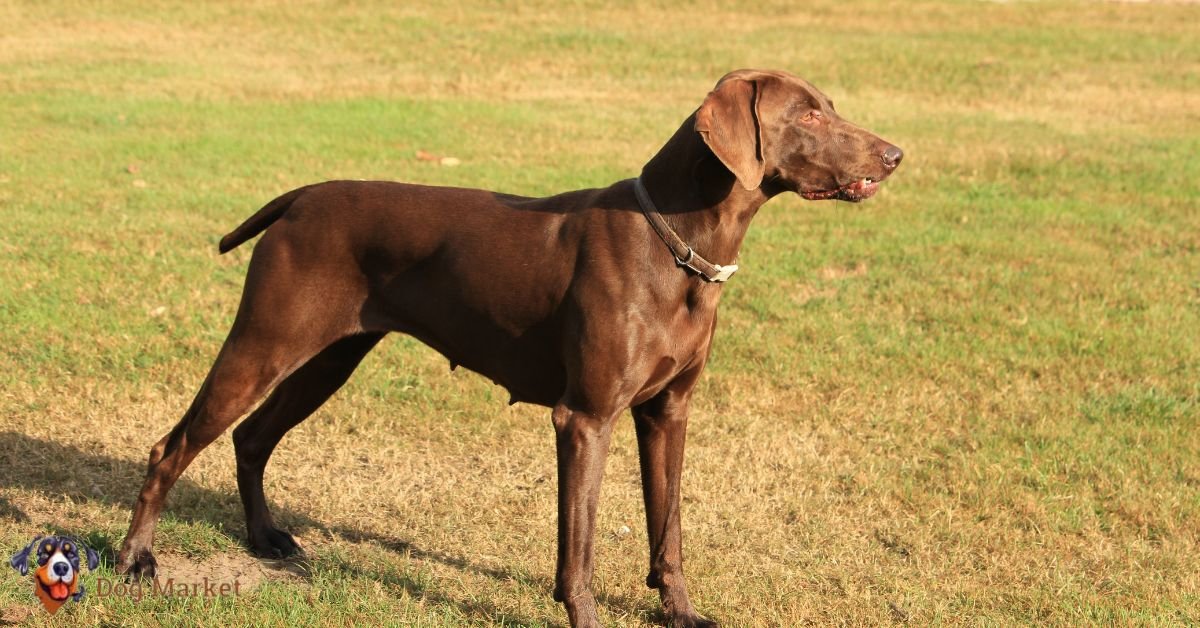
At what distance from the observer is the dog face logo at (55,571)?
14.7ft

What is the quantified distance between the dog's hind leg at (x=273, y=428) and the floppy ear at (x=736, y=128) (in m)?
1.98

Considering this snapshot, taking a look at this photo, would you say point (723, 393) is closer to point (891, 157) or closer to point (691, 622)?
point (691, 622)

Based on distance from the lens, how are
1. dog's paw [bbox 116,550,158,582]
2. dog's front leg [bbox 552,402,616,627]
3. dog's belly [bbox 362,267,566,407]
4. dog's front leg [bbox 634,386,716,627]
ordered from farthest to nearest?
dog's paw [bbox 116,550,158,582] → dog's front leg [bbox 634,386,716,627] → dog's belly [bbox 362,267,566,407] → dog's front leg [bbox 552,402,616,627]

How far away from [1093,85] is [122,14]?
55.4 ft

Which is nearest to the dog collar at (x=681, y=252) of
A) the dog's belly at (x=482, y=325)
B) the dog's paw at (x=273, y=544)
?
the dog's belly at (x=482, y=325)

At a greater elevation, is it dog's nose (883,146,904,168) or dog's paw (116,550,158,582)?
dog's nose (883,146,904,168)

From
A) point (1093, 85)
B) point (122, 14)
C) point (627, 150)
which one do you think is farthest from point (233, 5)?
point (1093, 85)

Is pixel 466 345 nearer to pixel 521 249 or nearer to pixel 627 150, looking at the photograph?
pixel 521 249

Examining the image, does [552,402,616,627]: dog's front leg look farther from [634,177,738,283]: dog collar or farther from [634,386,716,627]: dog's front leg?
[634,177,738,283]: dog collar

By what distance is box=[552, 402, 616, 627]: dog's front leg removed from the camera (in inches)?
175

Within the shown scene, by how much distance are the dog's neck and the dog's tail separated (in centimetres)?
152

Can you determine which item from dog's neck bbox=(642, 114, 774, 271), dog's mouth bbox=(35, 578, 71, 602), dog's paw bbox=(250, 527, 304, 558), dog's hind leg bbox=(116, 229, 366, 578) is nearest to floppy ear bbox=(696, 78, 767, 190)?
dog's neck bbox=(642, 114, 774, 271)

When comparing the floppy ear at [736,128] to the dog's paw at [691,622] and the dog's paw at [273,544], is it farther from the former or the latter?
the dog's paw at [273,544]

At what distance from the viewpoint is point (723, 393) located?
7609 millimetres
